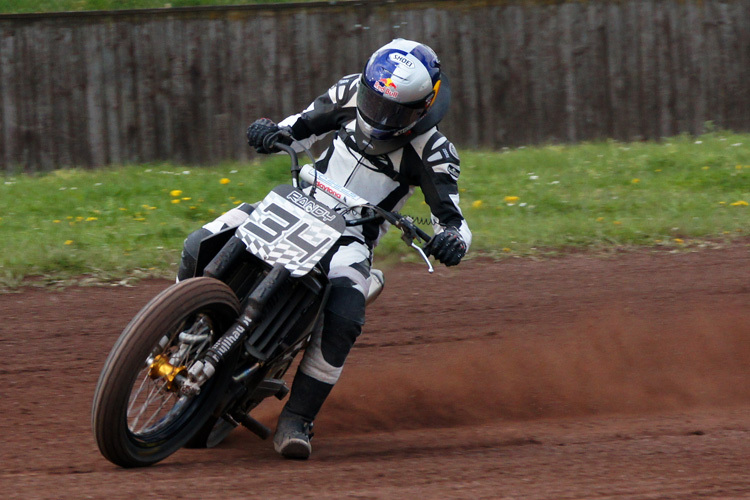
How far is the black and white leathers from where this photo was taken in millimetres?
4613

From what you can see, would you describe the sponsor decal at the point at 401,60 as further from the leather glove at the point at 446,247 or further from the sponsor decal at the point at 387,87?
the leather glove at the point at 446,247

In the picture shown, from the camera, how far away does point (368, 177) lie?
4.73 metres

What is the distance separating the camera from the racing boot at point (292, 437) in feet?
14.0

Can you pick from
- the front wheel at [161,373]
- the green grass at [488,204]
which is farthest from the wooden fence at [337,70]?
the front wheel at [161,373]

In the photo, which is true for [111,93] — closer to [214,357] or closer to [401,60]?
[401,60]

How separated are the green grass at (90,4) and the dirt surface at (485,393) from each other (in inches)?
283

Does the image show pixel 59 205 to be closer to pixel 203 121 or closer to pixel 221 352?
pixel 203 121

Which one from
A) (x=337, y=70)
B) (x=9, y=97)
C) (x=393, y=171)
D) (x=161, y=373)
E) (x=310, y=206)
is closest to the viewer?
(x=161, y=373)

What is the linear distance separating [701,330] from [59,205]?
244 inches

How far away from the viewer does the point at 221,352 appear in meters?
3.86

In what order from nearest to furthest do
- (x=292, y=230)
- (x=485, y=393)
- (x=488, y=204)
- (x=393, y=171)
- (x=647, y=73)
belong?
(x=292, y=230)
(x=393, y=171)
(x=485, y=393)
(x=488, y=204)
(x=647, y=73)

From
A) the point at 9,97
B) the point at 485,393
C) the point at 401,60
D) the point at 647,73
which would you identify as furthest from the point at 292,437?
the point at 647,73

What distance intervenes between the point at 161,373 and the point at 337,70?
8.69 meters

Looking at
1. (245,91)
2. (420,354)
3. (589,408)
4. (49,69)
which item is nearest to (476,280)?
(420,354)
